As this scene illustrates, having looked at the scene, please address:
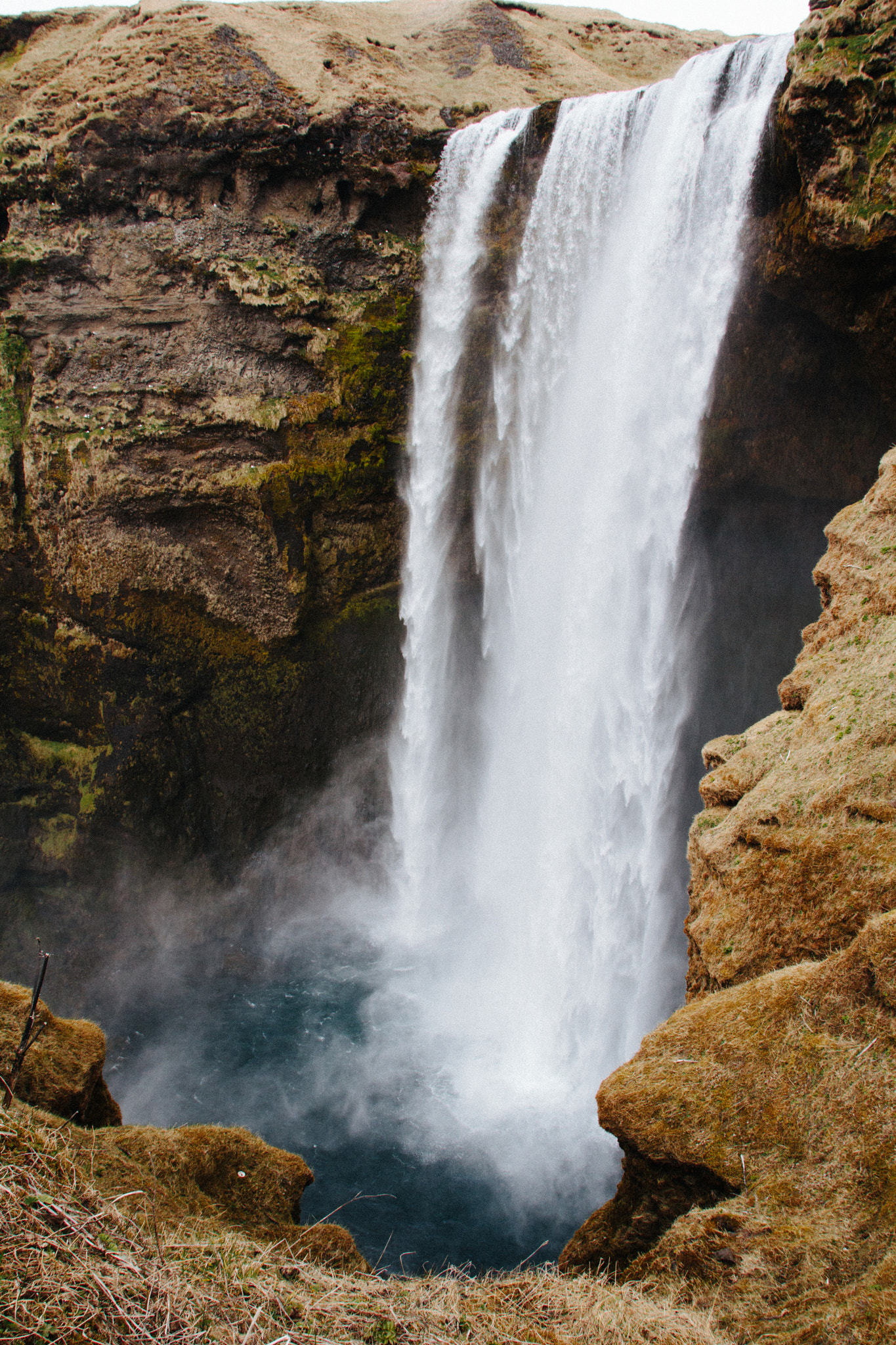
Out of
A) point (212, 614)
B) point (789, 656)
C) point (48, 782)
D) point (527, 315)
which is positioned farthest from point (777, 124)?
point (48, 782)

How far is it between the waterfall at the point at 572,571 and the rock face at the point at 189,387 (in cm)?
134

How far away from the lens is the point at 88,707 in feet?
53.4

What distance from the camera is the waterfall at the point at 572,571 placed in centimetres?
1155

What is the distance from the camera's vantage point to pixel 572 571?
546 inches

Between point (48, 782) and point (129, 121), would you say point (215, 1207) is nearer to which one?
point (48, 782)

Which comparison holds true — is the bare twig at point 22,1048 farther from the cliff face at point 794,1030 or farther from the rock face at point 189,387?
the rock face at point 189,387

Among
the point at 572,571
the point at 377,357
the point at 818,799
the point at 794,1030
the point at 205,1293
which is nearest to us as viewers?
the point at 205,1293

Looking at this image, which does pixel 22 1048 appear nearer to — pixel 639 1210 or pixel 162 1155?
pixel 162 1155

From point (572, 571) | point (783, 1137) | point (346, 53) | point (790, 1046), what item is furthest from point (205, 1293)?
point (346, 53)

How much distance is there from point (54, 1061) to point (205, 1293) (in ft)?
7.09

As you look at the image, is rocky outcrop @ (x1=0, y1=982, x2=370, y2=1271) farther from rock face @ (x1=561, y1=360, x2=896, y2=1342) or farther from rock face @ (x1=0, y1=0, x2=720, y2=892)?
rock face @ (x1=0, y1=0, x2=720, y2=892)

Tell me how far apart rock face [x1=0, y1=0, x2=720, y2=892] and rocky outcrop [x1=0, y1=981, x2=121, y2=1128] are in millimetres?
10876

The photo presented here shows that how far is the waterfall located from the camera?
11.6 meters

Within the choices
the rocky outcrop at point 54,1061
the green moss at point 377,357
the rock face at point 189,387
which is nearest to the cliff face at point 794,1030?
the rocky outcrop at point 54,1061
